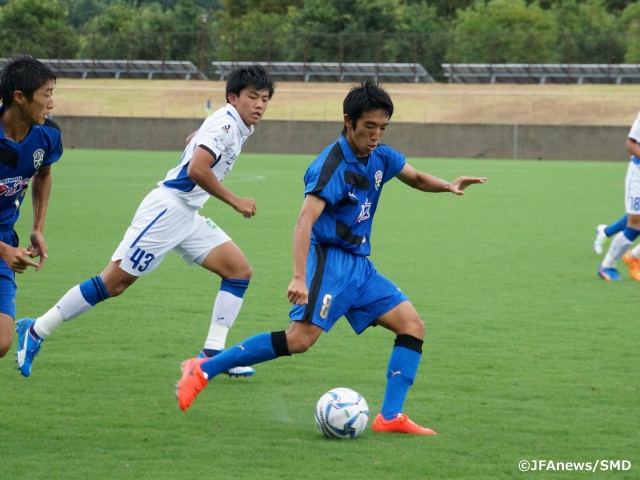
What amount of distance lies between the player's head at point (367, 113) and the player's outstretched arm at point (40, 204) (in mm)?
1556

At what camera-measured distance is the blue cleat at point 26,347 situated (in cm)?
540

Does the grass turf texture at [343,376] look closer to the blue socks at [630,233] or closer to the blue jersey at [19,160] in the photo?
the blue socks at [630,233]

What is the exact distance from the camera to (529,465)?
418cm

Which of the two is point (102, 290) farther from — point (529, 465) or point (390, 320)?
point (529, 465)

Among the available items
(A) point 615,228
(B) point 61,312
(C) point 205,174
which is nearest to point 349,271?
(C) point 205,174

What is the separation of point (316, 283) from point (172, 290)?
14.8ft

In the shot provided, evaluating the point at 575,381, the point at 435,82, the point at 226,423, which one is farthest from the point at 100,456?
the point at 435,82

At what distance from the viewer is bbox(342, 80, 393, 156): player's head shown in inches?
176

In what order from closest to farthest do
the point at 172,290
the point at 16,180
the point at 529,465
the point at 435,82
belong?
the point at 529,465
the point at 16,180
the point at 172,290
the point at 435,82

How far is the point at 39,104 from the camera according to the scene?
4.37 m

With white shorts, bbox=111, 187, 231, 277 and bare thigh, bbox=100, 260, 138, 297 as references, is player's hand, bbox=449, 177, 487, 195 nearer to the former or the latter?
white shorts, bbox=111, 187, 231, 277

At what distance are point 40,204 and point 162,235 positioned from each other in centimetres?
85

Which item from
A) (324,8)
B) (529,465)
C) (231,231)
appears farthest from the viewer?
(324,8)

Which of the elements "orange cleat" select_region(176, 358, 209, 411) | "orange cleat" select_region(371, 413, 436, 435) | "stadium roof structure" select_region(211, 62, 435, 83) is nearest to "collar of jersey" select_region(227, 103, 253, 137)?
"orange cleat" select_region(176, 358, 209, 411)
